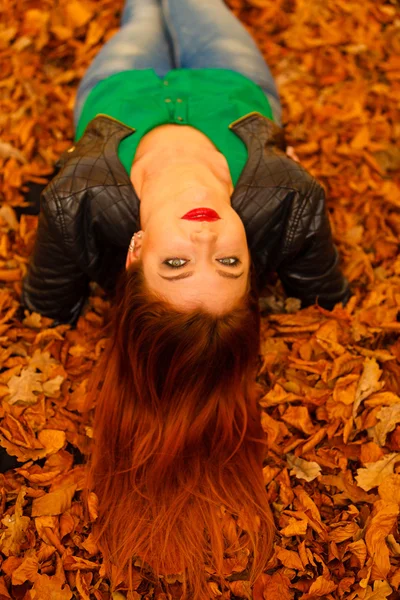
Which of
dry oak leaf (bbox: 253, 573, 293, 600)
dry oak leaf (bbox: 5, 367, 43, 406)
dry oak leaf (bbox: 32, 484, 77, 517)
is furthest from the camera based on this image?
dry oak leaf (bbox: 5, 367, 43, 406)

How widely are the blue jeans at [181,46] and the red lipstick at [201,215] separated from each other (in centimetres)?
111

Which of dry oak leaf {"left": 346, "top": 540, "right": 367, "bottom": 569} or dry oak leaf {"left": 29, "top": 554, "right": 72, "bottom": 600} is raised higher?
dry oak leaf {"left": 346, "top": 540, "right": 367, "bottom": 569}

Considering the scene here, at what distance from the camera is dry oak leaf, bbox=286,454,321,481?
1999 millimetres

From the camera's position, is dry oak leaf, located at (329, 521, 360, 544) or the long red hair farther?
dry oak leaf, located at (329, 521, 360, 544)

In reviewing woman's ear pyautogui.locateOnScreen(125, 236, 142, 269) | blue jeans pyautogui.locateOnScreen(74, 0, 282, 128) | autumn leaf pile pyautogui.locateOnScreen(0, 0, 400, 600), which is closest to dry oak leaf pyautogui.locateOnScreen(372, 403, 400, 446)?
autumn leaf pile pyautogui.locateOnScreen(0, 0, 400, 600)

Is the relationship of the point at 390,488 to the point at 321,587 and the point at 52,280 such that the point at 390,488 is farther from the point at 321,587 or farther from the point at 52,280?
the point at 52,280

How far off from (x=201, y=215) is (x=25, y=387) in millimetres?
925

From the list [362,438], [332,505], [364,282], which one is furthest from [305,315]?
[332,505]

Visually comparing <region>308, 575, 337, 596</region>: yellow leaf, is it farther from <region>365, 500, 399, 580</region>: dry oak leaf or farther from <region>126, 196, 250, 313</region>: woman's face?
<region>126, 196, 250, 313</region>: woman's face

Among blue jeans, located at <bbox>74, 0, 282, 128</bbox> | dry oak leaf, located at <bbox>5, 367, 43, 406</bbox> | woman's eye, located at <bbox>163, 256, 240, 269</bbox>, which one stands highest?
blue jeans, located at <bbox>74, 0, 282, 128</bbox>

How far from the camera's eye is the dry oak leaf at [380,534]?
1798 mm

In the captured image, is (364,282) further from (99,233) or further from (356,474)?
(99,233)

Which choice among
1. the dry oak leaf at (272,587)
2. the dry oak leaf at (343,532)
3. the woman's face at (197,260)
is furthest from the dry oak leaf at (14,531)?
the dry oak leaf at (343,532)

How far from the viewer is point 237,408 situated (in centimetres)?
196
